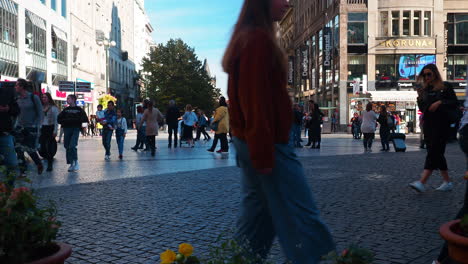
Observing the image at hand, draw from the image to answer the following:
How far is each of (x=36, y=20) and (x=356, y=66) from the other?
25721 millimetres

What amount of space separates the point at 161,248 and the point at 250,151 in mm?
2091

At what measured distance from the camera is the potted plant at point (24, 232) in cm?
226

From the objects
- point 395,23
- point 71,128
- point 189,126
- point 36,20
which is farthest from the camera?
point 395,23

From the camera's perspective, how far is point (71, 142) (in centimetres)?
1098

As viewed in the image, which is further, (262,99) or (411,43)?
(411,43)

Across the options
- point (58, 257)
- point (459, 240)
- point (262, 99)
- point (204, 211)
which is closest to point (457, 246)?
point (459, 240)

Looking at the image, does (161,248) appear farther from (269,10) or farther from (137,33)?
(137,33)

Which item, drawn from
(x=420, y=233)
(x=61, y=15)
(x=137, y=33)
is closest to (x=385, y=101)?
(x=61, y=15)

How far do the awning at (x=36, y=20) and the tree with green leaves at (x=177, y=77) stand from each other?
97.8 feet

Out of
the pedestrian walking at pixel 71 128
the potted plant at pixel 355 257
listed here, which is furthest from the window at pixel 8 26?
the potted plant at pixel 355 257

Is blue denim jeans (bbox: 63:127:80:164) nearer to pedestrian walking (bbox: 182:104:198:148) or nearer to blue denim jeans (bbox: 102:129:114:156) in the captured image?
blue denim jeans (bbox: 102:129:114:156)

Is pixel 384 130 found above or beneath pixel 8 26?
beneath

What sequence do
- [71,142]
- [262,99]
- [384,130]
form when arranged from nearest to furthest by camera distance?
[262,99] → [71,142] → [384,130]

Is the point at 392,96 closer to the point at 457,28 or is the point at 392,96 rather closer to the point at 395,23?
the point at 395,23
